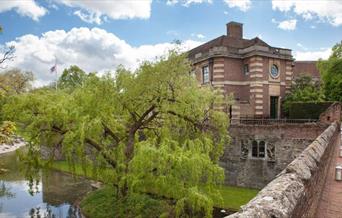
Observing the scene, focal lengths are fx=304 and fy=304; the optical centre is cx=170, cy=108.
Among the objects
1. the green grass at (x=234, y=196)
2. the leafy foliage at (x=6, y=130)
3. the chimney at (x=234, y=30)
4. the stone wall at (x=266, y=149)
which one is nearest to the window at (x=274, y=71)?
the chimney at (x=234, y=30)

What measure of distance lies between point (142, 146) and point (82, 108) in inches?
147

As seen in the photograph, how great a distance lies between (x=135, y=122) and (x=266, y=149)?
1150 centimetres

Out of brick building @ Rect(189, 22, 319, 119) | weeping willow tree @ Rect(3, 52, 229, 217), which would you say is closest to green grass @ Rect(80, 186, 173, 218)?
weeping willow tree @ Rect(3, 52, 229, 217)

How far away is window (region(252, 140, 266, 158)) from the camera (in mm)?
22562

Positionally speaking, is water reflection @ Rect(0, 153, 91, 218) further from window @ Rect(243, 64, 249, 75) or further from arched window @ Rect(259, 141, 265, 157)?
window @ Rect(243, 64, 249, 75)

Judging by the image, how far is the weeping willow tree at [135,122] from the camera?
11836mm

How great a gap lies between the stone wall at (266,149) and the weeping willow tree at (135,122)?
8.01 m

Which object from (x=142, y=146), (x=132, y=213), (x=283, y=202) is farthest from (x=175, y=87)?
(x=283, y=202)

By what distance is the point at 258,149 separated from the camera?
22.8 metres

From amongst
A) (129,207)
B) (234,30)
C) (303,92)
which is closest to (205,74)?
Answer: (234,30)

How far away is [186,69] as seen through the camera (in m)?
13.9

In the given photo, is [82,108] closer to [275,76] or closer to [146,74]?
[146,74]

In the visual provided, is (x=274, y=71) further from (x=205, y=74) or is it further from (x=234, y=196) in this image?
(x=234, y=196)

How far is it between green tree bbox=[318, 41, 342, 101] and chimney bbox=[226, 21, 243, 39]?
10.2m
